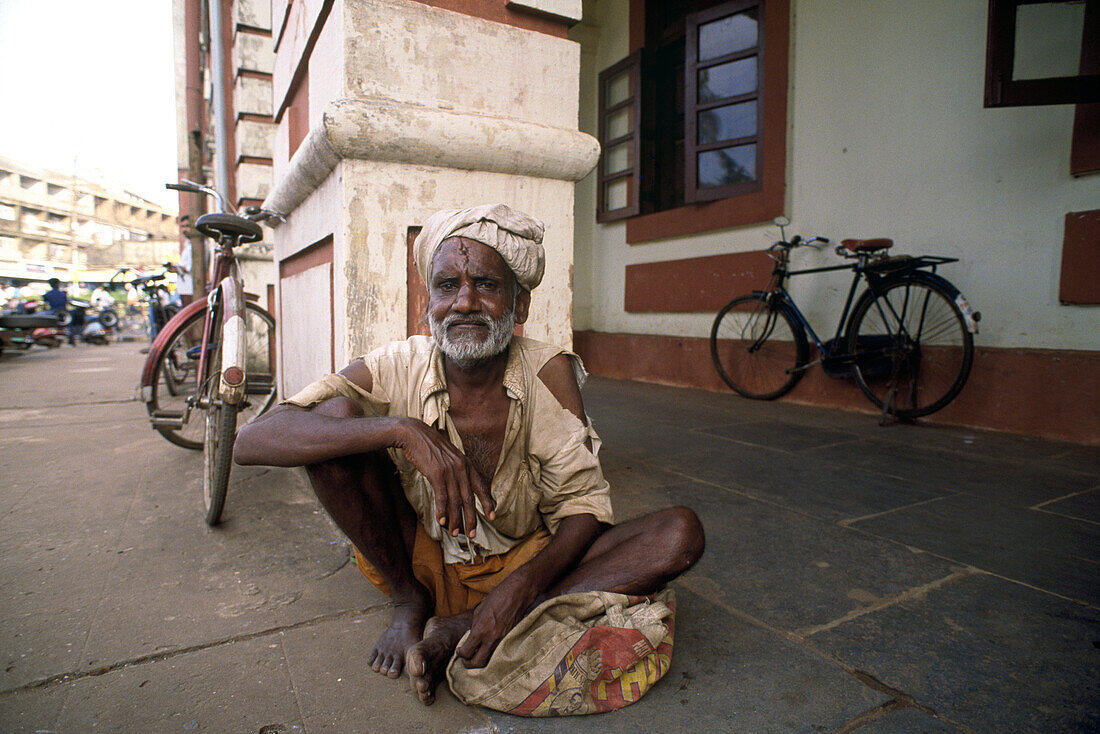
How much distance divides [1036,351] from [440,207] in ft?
11.1

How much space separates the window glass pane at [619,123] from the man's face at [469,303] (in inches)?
213

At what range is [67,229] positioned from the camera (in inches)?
1481

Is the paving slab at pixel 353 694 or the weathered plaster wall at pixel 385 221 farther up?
the weathered plaster wall at pixel 385 221

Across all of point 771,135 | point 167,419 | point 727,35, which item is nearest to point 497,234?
point 167,419

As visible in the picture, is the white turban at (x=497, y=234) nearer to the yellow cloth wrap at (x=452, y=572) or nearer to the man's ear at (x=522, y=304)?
the man's ear at (x=522, y=304)

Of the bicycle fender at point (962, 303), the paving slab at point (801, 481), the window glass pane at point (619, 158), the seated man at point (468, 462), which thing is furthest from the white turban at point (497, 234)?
the window glass pane at point (619, 158)

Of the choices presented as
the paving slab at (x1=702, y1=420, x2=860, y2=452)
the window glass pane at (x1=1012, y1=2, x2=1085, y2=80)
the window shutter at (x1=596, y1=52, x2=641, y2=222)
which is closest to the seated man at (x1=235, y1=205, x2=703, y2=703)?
the paving slab at (x1=702, y1=420, x2=860, y2=452)

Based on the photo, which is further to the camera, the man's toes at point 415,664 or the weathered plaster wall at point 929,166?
the weathered plaster wall at point 929,166

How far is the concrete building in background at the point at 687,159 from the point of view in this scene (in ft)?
7.12

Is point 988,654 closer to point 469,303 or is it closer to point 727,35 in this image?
point 469,303

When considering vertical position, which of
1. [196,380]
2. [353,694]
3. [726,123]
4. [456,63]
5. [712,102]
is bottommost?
[353,694]

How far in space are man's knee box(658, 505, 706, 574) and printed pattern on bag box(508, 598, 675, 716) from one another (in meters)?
0.19

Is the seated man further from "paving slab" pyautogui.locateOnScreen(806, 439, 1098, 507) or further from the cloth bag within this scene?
"paving slab" pyautogui.locateOnScreen(806, 439, 1098, 507)

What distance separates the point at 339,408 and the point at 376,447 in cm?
16
